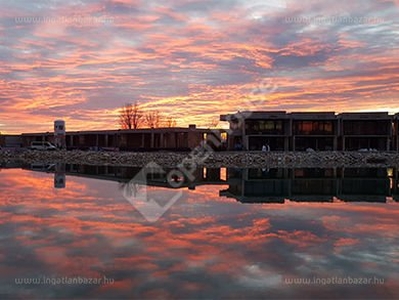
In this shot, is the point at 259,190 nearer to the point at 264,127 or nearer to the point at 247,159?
the point at 247,159

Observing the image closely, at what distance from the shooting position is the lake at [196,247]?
731cm

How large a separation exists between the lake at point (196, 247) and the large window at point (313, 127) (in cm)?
4335

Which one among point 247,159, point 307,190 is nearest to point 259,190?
point 307,190

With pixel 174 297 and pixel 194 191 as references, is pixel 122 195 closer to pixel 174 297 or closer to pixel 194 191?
pixel 194 191

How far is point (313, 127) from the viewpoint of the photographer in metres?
60.6

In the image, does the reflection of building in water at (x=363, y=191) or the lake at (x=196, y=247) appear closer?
the lake at (x=196, y=247)

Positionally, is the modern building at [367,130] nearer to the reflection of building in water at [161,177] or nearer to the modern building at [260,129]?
the modern building at [260,129]

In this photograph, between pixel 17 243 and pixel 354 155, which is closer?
pixel 17 243

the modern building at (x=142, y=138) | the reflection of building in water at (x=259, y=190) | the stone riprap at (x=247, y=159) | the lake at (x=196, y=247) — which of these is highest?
the modern building at (x=142, y=138)

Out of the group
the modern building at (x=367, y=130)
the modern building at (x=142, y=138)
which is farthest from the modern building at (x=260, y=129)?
the modern building at (x=367, y=130)

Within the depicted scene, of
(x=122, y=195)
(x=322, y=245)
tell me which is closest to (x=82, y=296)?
(x=322, y=245)

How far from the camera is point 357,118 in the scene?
5916 cm

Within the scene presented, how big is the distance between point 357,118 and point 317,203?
46208 mm

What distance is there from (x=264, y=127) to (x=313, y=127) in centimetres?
722
